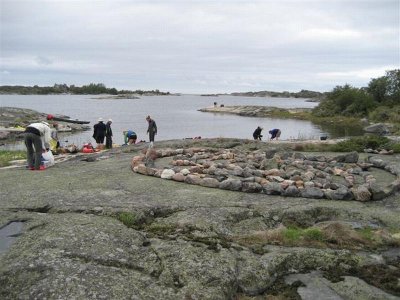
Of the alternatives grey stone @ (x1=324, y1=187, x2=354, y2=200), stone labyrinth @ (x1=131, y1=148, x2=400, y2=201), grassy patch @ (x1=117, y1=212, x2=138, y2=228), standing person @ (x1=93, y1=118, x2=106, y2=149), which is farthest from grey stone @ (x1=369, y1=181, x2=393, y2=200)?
standing person @ (x1=93, y1=118, x2=106, y2=149)

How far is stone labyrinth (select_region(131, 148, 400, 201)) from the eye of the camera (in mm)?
12828

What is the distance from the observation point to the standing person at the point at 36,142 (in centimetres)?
1628

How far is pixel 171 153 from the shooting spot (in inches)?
804

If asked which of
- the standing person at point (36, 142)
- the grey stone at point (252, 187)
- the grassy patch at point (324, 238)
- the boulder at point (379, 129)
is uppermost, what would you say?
the standing person at point (36, 142)

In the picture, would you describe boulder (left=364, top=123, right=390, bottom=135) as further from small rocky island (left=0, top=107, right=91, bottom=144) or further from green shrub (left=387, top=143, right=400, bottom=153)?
small rocky island (left=0, top=107, right=91, bottom=144)

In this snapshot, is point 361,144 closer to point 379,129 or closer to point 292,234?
point 292,234

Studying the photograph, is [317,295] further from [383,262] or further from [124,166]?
[124,166]

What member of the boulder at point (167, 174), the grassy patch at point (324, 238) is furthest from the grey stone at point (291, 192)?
the boulder at point (167, 174)

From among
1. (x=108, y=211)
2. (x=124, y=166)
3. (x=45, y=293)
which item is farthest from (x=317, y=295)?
(x=124, y=166)

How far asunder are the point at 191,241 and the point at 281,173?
23.3 feet

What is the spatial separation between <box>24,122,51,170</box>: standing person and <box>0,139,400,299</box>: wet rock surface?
243cm

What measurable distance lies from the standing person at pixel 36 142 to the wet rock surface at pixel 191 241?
2433mm

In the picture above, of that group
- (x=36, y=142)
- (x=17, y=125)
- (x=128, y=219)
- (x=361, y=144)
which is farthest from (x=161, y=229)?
(x=17, y=125)

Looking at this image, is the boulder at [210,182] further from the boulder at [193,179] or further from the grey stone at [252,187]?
the grey stone at [252,187]
